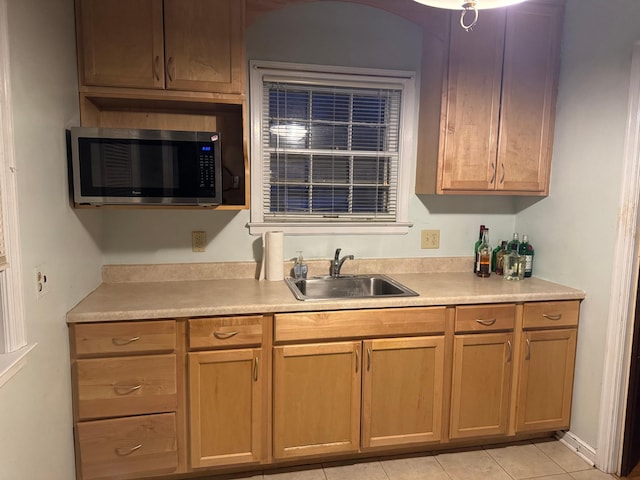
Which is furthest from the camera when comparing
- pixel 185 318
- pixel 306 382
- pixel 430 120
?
pixel 430 120

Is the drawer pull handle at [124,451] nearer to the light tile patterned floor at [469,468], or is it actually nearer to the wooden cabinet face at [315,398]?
the light tile patterned floor at [469,468]

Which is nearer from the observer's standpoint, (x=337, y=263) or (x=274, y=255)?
(x=274, y=255)

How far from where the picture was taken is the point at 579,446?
2.31m

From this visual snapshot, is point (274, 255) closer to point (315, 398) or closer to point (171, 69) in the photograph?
point (315, 398)

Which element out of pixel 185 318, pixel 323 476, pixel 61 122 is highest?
pixel 61 122

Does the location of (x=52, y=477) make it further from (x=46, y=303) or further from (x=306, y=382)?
(x=306, y=382)

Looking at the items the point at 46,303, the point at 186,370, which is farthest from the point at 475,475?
the point at 46,303

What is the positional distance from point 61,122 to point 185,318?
97 centimetres

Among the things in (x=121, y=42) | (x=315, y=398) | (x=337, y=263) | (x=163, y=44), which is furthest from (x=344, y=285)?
Result: (x=121, y=42)

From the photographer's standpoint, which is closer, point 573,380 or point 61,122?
point 61,122

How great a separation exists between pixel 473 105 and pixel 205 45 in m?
1.44

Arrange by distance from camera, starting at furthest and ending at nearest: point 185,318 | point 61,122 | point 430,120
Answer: point 430,120, point 185,318, point 61,122

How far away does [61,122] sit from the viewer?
5.87 ft

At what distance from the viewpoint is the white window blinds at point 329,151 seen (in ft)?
8.16
